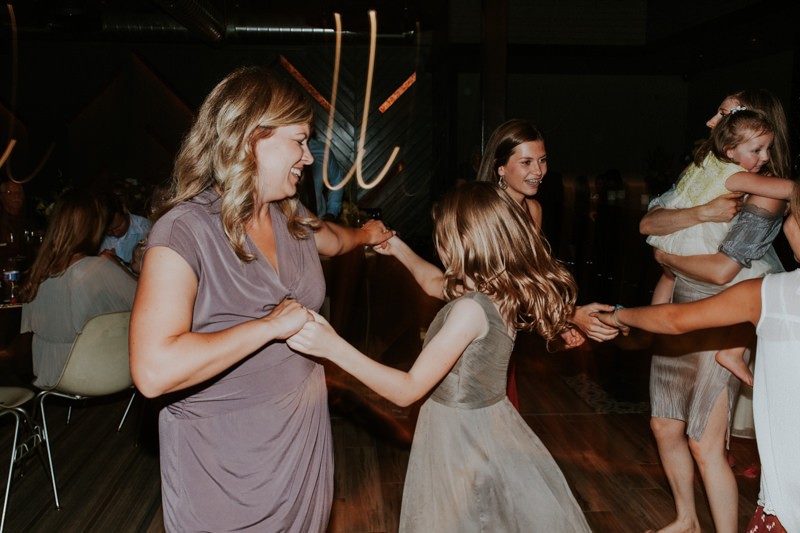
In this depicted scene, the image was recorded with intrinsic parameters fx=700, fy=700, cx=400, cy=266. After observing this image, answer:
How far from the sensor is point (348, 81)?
37.2 feet

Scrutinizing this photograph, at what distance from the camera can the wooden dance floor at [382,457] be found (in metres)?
3.18

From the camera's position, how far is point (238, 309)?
5.13 ft

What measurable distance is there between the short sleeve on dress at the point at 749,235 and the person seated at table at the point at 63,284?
2981 mm

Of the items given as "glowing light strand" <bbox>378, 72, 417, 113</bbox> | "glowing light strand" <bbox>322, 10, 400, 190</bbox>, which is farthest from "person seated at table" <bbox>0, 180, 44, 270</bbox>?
"glowing light strand" <bbox>378, 72, 417, 113</bbox>

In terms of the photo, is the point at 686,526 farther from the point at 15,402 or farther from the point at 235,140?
the point at 15,402

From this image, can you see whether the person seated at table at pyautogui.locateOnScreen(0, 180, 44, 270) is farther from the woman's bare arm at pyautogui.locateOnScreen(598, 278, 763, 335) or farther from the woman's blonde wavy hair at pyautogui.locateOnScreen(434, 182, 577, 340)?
the woman's bare arm at pyautogui.locateOnScreen(598, 278, 763, 335)

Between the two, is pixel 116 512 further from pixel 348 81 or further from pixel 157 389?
pixel 348 81

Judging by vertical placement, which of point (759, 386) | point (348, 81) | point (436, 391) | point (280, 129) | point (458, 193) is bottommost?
point (436, 391)

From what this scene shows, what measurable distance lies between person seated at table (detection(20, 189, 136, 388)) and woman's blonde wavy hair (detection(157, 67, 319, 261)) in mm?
2315

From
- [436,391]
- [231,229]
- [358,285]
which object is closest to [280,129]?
[231,229]

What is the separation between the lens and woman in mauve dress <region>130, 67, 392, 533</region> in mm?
1477

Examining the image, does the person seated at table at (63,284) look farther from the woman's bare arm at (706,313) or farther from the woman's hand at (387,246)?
the woman's bare arm at (706,313)

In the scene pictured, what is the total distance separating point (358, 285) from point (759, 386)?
497 centimetres

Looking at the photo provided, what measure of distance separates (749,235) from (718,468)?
872mm
